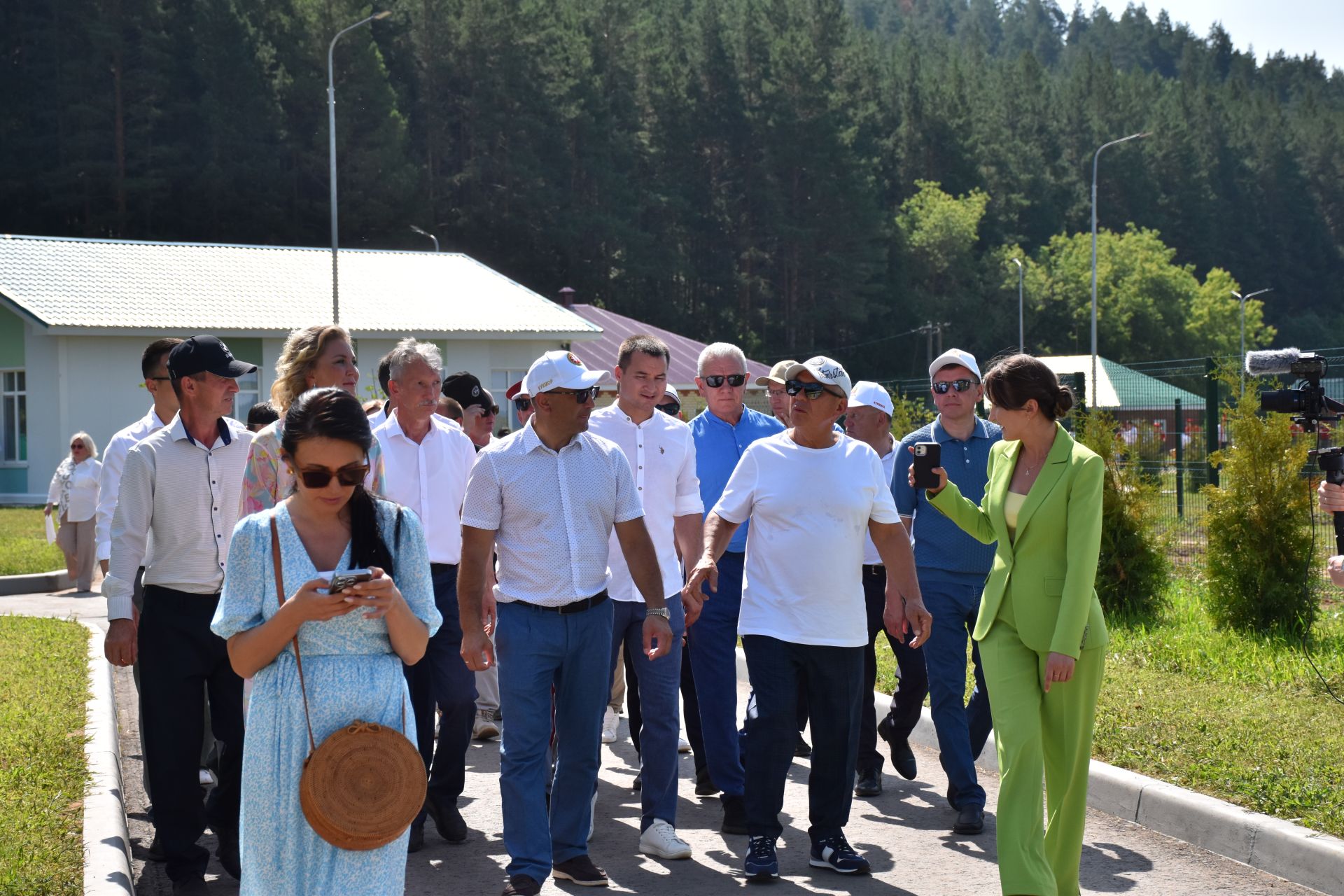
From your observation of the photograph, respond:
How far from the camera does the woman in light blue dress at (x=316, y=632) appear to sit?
12.3 ft

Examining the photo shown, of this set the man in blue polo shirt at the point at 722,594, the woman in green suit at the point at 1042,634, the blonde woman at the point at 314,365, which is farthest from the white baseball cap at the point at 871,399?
the blonde woman at the point at 314,365

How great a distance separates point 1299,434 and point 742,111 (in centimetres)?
7004

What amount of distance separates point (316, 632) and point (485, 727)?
5.56 meters

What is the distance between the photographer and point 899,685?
310 inches

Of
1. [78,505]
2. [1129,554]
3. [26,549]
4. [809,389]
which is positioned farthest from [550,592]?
[26,549]

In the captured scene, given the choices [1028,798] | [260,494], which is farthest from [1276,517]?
[260,494]

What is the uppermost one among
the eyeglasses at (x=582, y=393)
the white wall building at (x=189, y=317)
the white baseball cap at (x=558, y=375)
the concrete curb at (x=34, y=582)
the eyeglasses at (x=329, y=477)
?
the white wall building at (x=189, y=317)

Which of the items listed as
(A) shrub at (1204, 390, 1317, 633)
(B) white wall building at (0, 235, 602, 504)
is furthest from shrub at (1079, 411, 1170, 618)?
(B) white wall building at (0, 235, 602, 504)

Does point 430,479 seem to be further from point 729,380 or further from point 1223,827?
point 1223,827

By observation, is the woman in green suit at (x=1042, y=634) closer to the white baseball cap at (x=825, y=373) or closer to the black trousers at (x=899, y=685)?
the white baseball cap at (x=825, y=373)

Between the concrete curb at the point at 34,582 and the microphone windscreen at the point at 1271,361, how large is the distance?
1527cm

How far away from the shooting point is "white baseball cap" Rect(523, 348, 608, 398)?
19.4 ft

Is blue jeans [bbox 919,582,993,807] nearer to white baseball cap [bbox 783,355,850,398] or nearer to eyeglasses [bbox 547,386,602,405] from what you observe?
white baseball cap [bbox 783,355,850,398]

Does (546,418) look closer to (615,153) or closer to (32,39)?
(32,39)
